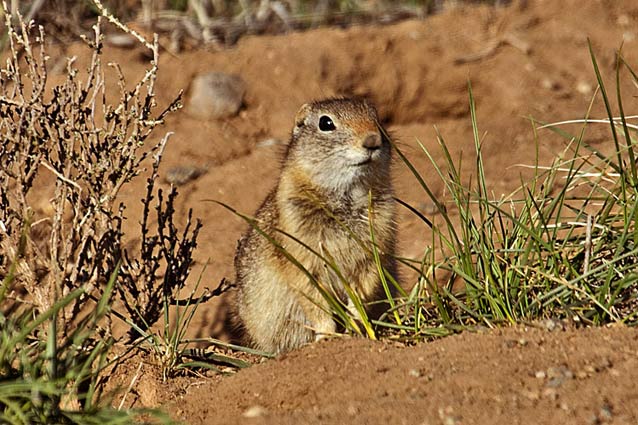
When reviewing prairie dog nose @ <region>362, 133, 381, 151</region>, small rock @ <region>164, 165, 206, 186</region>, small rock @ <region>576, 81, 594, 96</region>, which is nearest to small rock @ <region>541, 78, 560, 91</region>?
small rock @ <region>576, 81, 594, 96</region>

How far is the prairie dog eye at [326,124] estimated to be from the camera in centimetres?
504

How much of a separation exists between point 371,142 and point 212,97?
373cm

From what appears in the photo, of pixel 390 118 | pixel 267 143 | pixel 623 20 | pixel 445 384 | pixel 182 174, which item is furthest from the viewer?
pixel 623 20

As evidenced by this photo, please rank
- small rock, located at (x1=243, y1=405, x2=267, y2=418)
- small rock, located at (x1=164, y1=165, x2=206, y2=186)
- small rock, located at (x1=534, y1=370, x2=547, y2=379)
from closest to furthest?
small rock, located at (x1=534, y1=370, x2=547, y2=379)
small rock, located at (x1=243, y1=405, x2=267, y2=418)
small rock, located at (x1=164, y1=165, x2=206, y2=186)

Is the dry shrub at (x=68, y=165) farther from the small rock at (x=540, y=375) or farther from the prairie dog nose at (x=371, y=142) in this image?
the small rock at (x=540, y=375)

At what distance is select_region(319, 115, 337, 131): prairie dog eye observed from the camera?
5035 millimetres

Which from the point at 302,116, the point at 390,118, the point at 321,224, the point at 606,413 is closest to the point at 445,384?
the point at 606,413

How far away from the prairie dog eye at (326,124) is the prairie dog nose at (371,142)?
0.87 ft

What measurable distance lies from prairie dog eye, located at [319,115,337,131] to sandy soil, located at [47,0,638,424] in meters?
0.39

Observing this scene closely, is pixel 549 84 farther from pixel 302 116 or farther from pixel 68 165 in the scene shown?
pixel 68 165

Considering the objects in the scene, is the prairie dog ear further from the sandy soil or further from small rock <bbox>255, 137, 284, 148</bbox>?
small rock <bbox>255, 137, 284, 148</bbox>

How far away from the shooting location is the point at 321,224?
4805mm

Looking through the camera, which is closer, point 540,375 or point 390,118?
point 540,375

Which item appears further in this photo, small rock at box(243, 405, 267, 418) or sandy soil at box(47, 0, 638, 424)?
sandy soil at box(47, 0, 638, 424)
